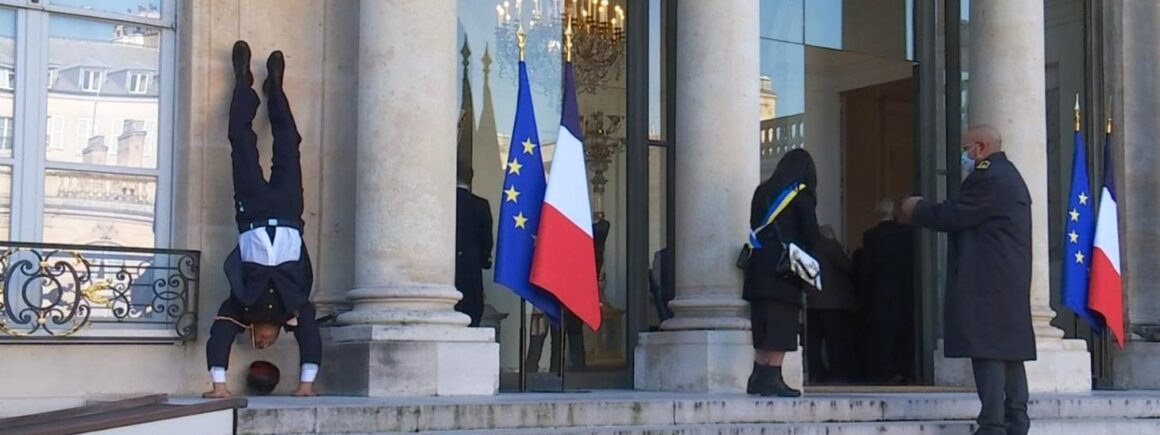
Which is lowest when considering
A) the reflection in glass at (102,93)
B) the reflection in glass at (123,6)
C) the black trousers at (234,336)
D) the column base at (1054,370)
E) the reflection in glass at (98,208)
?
the column base at (1054,370)

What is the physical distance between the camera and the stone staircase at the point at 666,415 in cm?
782

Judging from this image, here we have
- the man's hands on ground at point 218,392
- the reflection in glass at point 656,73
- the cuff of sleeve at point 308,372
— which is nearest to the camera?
the man's hands on ground at point 218,392

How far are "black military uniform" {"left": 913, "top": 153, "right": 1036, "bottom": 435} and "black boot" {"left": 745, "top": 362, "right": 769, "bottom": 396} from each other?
1.69m

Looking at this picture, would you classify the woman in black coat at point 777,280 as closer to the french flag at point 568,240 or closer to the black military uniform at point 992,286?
the french flag at point 568,240

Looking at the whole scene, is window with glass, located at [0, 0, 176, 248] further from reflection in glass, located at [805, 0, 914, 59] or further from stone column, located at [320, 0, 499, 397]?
reflection in glass, located at [805, 0, 914, 59]

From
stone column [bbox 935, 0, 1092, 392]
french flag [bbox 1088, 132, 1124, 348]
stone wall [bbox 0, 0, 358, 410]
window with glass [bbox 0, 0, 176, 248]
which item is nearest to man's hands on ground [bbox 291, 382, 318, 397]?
stone wall [bbox 0, 0, 358, 410]

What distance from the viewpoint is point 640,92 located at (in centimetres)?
1180

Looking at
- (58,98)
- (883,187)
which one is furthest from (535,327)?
(883,187)

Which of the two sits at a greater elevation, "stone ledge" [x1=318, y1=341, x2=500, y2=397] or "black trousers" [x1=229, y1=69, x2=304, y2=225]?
"black trousers" [x1=229, y1=69, x2=304, y2=225]

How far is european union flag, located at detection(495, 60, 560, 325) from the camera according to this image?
33.2 ft

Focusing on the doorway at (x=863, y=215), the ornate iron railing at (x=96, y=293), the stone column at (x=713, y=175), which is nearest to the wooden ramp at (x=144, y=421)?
the ornate iron railing at (x=96, y=293)

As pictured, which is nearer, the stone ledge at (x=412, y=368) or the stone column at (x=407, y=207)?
the stone ledge at (x=412, y=368)

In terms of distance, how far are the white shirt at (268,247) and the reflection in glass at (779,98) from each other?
19.4ft

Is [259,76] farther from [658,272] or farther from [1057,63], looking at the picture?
[1057,63]
